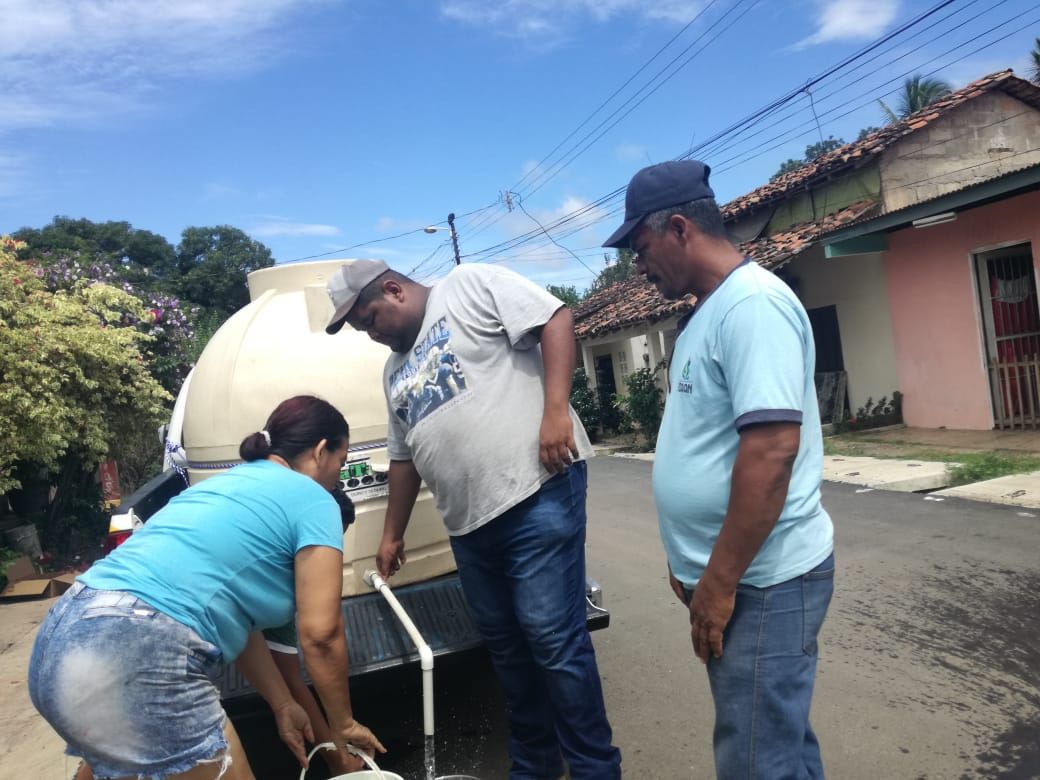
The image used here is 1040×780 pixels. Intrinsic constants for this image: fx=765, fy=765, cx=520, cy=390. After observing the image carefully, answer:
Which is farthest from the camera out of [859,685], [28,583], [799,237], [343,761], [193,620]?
[799,237]

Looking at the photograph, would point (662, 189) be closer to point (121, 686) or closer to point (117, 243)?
point (121, 686)

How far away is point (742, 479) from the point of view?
1.62m

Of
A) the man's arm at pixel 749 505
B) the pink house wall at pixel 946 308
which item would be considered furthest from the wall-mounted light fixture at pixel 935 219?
the man's arm at pixel 749 505

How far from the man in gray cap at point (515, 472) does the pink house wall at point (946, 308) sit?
9.19 meters

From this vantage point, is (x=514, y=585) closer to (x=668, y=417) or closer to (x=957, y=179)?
(x=668, y=417)

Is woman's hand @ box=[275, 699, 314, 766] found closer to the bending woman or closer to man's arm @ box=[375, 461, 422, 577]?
the bending woman

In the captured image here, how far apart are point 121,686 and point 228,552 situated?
0.38 metres

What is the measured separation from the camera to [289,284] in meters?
3.75

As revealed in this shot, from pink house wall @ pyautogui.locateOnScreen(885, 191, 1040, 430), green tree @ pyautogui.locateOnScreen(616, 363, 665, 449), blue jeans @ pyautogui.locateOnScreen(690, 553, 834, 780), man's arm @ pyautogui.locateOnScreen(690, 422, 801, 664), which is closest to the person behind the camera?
man's arm @ pyautogui.locateOnScreen(690, 422, 801, 664)

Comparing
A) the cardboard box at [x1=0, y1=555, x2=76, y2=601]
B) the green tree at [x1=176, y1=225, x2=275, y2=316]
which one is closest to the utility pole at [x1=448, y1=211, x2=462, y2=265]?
the green tree at [x1=176, y1=225, x2=275, y2=316]

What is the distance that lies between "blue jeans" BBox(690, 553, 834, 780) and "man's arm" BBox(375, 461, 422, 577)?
154 cm

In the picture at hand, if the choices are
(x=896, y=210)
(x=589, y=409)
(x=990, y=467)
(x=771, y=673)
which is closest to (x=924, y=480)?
(x=990, y=467)

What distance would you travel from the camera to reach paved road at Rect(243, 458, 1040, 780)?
2.91m

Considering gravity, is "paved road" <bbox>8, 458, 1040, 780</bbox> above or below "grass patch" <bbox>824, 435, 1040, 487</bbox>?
below
